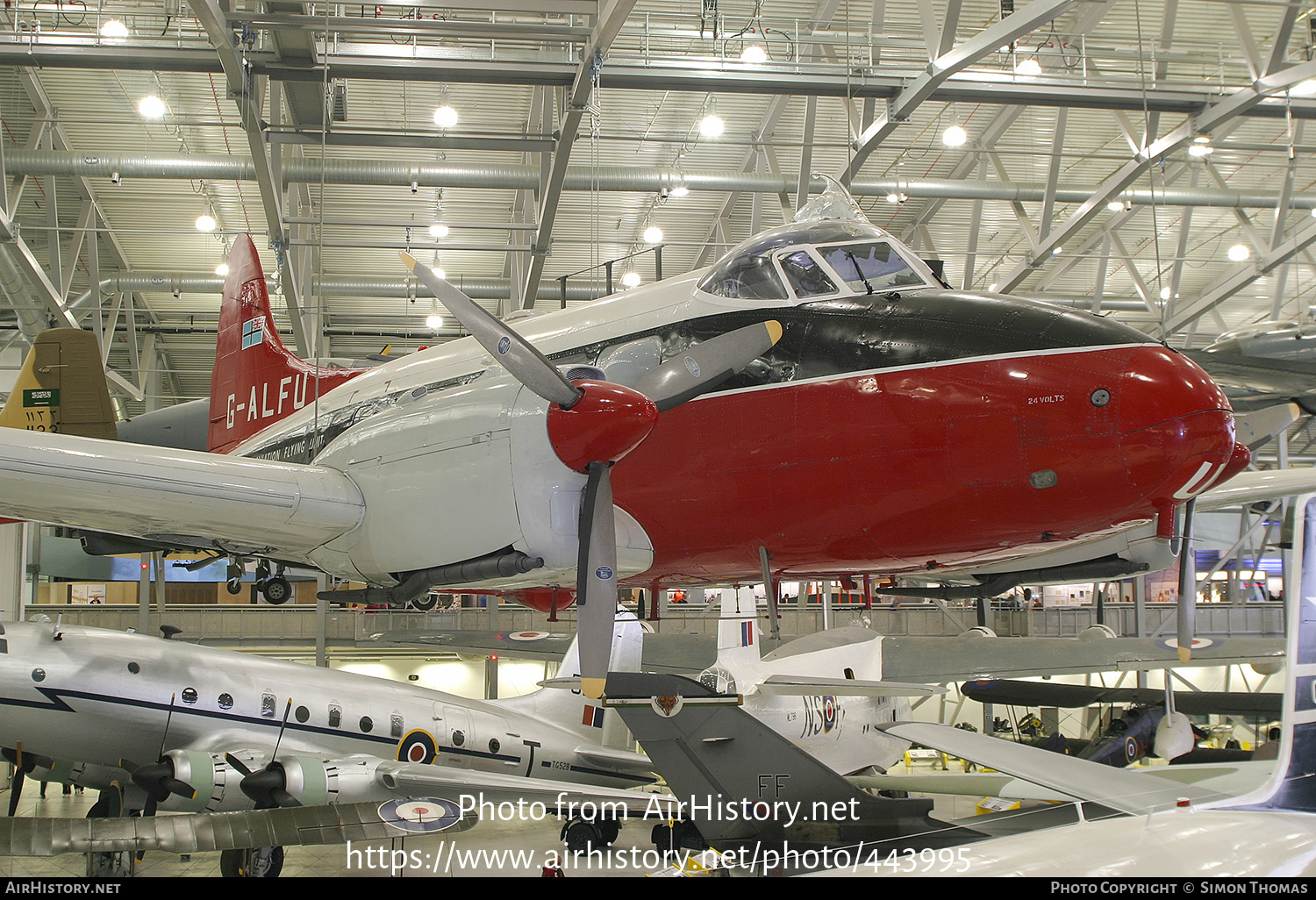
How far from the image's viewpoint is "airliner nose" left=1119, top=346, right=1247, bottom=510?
A: 5035mm

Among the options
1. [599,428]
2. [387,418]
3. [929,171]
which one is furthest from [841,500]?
[929,171]

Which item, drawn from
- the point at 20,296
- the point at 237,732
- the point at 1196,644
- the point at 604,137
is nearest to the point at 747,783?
the point at 604,137

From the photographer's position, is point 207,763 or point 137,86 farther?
point 137,86

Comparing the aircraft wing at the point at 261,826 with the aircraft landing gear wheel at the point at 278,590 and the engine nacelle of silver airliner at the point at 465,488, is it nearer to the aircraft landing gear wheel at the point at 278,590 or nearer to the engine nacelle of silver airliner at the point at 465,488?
the aircraft landing gear wheel at the point at 278,590

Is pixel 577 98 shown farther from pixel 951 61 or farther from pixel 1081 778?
pixel 1081 778

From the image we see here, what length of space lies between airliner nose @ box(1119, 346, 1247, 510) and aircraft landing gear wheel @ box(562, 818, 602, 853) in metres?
12.8

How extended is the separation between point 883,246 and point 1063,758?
5005 mm

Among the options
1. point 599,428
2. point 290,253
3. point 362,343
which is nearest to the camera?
point 599,428

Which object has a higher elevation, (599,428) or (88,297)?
(88,297)

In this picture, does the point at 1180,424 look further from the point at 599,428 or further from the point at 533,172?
the point at 533,172

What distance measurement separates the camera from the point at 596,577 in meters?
5.64

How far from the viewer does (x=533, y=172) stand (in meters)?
16.5

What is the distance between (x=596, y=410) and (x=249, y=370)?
25.5ft

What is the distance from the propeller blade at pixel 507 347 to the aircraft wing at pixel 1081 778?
4.71 m
